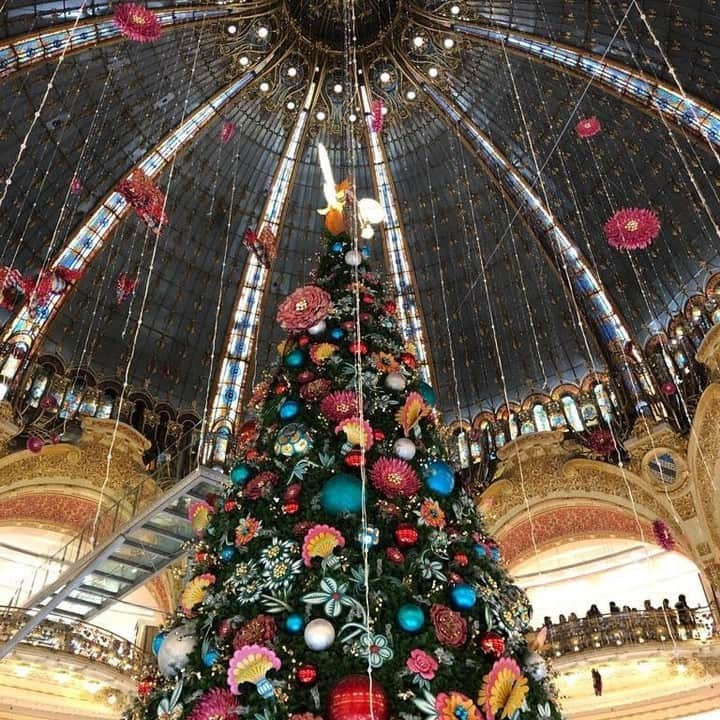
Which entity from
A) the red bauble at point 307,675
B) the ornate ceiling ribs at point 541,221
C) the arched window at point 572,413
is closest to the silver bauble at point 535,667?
the red bauble at point 307,675

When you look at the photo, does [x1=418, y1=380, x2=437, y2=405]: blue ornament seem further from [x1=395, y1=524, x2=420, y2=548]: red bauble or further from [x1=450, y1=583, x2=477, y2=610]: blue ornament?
[x1=450, y1=583, x2=477, y2=610]: blue ornament

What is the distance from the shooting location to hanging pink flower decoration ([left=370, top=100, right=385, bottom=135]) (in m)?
17.7

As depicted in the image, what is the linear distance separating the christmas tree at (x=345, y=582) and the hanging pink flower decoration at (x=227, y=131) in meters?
13.4

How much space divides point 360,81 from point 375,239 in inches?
177

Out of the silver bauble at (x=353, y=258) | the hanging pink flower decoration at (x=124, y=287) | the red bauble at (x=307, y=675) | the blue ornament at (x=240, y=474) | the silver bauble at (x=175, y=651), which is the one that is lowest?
the red bauble at (x=307, y=675)

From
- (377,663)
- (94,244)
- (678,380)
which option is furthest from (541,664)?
(94,244)

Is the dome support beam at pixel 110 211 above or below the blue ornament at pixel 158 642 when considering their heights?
above

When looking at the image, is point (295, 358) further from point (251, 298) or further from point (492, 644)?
point (251, 298)

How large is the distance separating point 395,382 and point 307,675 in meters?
2.01

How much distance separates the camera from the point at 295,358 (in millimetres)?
4793

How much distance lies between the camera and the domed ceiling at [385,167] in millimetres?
14344

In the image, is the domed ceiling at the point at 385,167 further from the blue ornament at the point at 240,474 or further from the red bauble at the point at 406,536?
the red bauble at the point at 406,536

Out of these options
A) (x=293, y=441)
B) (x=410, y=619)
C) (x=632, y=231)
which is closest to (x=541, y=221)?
(x=632, y=231)

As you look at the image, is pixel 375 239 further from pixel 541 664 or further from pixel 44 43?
pixel 541 664
